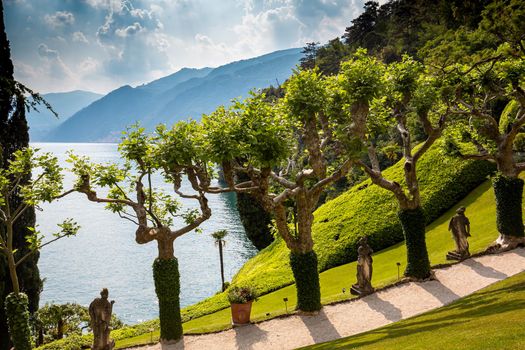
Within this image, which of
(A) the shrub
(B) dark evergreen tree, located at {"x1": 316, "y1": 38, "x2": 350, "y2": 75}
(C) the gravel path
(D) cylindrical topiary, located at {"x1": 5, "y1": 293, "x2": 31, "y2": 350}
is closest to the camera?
(C) the gravel path

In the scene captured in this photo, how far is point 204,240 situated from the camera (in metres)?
94.6

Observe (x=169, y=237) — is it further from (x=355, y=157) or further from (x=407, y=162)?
(x=407, y=162)

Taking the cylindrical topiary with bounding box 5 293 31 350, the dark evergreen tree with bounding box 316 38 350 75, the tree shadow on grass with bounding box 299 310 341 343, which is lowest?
the tree shadow on grass with bounding box 299 310 341 343

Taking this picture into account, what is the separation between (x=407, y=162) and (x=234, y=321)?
436 inches

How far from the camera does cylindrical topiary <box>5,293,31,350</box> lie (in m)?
18.0

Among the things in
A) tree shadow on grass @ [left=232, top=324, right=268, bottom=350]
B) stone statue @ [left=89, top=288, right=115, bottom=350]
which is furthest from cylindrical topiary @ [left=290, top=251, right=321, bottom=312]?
stone statue @ [left=89, top=288, right=115, bottom=350]

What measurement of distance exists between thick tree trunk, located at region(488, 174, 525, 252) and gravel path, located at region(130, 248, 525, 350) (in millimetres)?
1411

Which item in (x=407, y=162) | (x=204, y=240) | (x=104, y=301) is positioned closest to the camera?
(x=104, y=301)

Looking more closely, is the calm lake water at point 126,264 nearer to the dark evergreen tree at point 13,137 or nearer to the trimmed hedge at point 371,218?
the dark evergreen tree at point 13,137

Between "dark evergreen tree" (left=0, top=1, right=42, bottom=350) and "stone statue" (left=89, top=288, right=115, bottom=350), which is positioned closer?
"stone statue" (left=89, top=288, right=115, bottom=350)

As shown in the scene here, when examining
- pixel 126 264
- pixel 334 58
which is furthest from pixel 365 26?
pixel 126 264

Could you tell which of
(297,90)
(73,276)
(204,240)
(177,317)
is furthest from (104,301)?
(204,240)

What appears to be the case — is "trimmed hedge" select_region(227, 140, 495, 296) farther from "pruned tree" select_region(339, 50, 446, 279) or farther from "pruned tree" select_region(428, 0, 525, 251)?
"pruned tree" select_region(339, 50, 446, 279)

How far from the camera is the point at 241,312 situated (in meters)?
19.5
